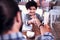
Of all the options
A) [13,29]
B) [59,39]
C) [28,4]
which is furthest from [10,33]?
[59,39]

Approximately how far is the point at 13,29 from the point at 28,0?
1.51 feet

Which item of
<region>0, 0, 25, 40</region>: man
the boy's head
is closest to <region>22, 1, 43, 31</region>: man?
the boy's head

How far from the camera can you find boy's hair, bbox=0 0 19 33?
2.34 ft

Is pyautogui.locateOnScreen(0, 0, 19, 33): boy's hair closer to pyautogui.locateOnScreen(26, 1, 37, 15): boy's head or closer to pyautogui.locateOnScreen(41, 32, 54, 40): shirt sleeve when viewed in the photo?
pyautogui.locateOnScreen(26, 1, 37, 15): boy's head

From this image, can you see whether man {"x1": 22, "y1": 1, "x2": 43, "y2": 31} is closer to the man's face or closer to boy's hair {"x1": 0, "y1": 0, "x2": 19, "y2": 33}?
the man's face

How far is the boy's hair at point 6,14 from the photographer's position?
0.71 m

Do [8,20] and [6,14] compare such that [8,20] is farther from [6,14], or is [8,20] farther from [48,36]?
[48,36]

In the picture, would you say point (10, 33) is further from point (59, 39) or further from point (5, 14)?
point (59, 39)

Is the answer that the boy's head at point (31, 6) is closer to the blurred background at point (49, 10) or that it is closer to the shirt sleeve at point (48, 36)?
the blurred background at point (49, 10)

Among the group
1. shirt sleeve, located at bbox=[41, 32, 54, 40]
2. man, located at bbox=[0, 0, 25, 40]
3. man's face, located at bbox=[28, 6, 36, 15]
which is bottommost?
shirt sleeve, located at bbox=[41, 32, 54, 40]

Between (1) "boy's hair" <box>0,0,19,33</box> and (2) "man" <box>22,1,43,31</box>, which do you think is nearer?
(1) "boy's hair" <box>0,0,19,33</box>

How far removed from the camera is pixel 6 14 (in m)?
0.72

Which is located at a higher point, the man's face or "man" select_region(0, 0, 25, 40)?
the man's face

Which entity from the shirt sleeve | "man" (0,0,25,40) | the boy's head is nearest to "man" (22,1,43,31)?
the boy's head
